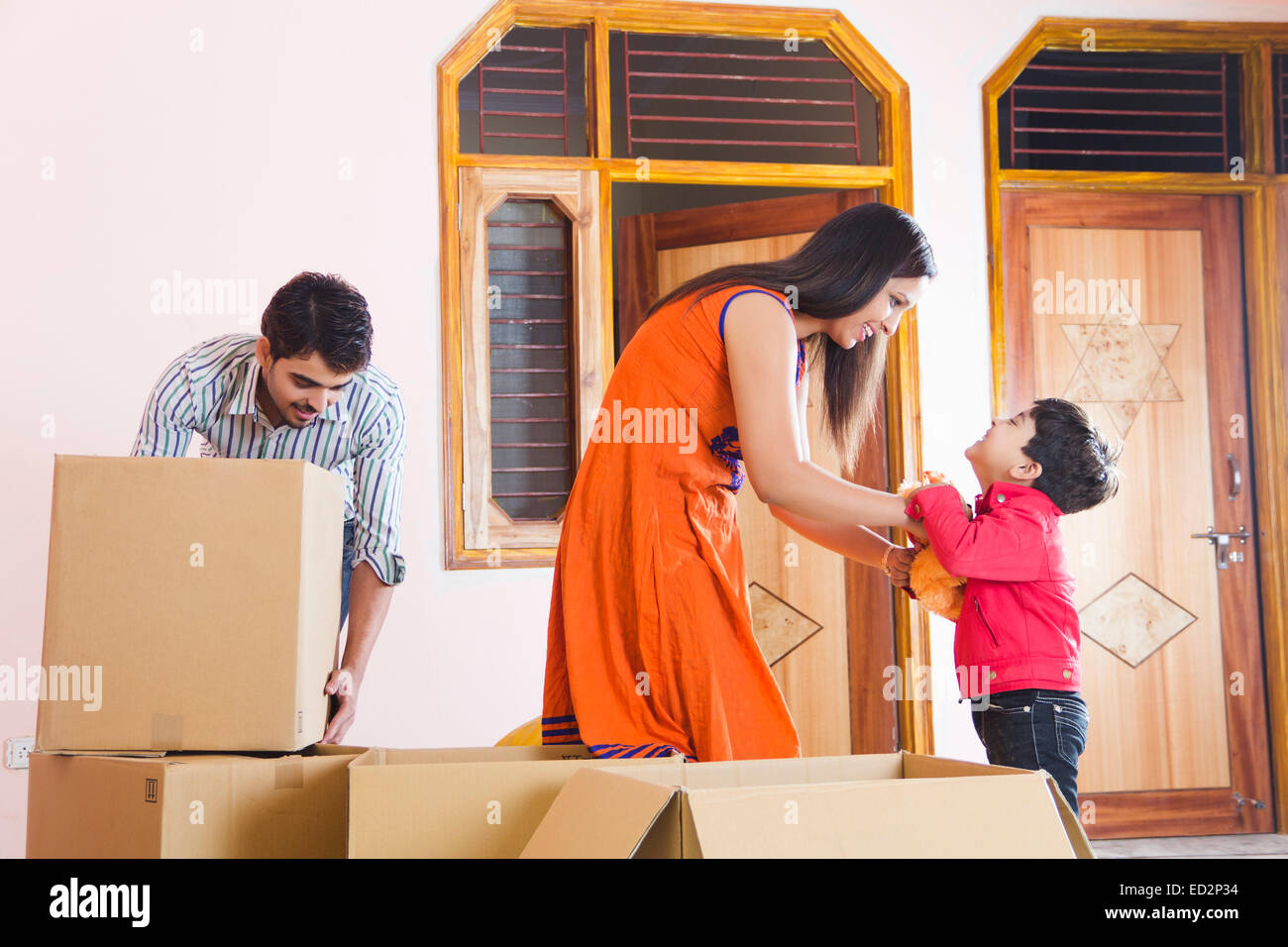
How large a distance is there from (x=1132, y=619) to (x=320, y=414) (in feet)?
9.19

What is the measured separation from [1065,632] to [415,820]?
1.21 m

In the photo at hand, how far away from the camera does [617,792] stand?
985 mm

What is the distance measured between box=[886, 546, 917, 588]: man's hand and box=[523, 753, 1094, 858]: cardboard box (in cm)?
83

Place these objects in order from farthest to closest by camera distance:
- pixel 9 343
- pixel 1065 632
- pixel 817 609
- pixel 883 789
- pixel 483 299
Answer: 1. pixel 817 609
2. pixel 483 299
3. pixel 9 343
4. pixel 1065 632
5. pixel 883 789

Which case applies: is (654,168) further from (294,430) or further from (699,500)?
(699,500)

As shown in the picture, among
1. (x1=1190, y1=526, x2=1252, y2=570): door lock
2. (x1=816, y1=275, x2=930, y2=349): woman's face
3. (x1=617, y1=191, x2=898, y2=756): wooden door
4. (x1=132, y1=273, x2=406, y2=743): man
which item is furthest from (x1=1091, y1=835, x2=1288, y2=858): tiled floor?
(x1=132, y1=273, x2=406, y2=743): man

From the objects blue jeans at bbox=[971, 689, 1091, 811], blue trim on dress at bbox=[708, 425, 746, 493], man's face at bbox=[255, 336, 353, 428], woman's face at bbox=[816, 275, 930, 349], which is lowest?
blue jeans at bbox=[971, 689, 1091, 811]

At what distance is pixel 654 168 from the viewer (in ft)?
11.4

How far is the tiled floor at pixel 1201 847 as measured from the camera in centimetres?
333

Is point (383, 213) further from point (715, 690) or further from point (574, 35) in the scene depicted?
point (715, 690)

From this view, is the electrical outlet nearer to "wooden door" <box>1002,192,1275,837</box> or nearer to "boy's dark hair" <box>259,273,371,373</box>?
"boy's dark hair" <box>259,273,371,373</box>

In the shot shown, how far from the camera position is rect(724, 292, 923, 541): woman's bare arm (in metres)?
1.46

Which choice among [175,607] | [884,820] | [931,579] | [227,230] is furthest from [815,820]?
[227,230]
